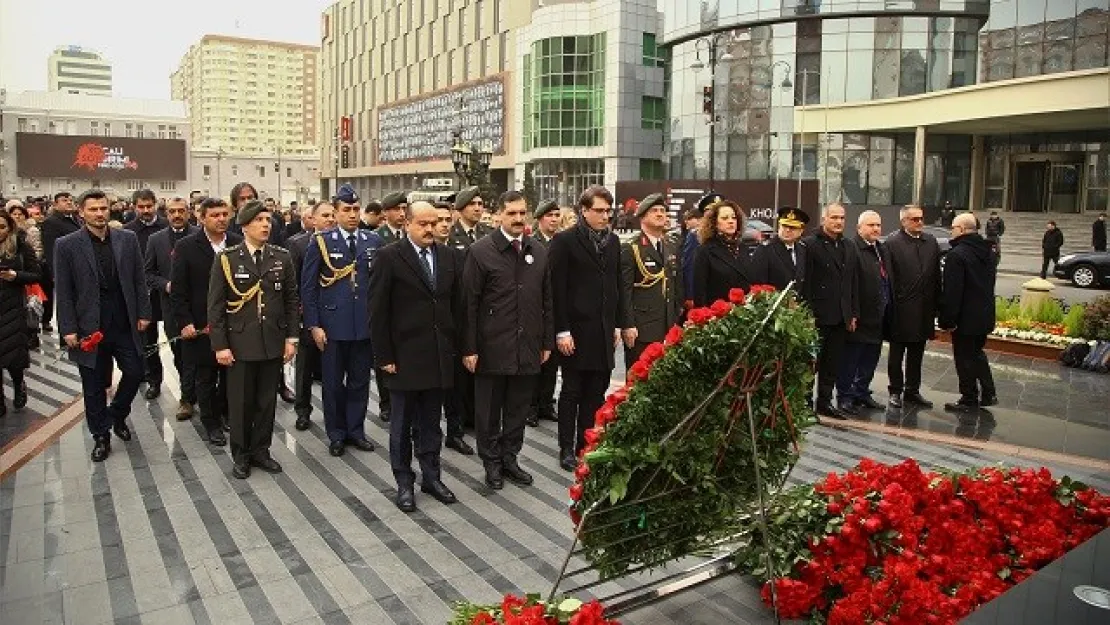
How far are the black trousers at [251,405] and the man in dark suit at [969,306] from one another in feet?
21.0

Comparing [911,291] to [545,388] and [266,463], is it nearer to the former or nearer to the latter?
[545,388]

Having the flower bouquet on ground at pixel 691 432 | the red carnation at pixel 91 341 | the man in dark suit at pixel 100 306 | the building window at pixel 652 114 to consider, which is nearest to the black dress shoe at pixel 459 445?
the man in dark suit at pixel 100 306

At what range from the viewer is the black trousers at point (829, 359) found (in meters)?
8.32

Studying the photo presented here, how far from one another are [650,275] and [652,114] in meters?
45.4

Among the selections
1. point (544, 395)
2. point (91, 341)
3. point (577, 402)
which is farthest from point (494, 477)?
point (91, 341)

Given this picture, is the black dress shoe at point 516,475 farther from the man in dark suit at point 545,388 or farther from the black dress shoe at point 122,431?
the black dress shoe at point 122,431

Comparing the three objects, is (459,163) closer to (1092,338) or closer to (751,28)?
(1092,338)

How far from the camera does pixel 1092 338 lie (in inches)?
442

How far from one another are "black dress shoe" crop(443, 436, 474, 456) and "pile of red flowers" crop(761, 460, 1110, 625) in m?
3.20

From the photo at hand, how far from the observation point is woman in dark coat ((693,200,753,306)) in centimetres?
737

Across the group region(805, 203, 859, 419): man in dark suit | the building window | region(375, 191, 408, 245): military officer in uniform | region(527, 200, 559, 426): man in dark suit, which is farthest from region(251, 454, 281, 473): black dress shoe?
the building window

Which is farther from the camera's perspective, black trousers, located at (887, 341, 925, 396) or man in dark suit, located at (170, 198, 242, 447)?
black trousers, located at (887, 341, 925, 396)

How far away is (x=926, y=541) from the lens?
4121mm

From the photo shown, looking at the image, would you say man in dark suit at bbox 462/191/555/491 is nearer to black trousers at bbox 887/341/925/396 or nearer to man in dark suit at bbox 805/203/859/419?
man in dark suit at bbox 805/203/859/419
